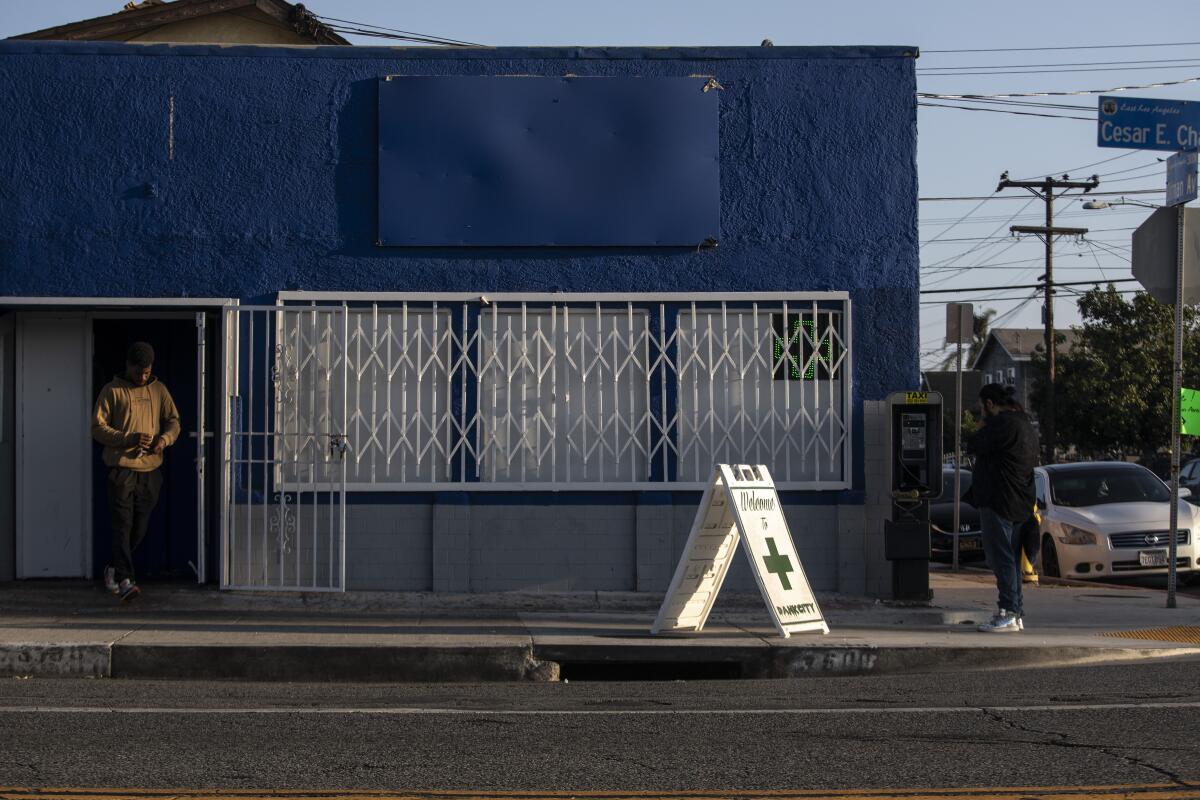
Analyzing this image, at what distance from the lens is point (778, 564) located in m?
9.77

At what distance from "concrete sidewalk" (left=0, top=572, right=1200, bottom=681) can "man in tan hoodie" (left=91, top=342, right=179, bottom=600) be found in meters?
0.46

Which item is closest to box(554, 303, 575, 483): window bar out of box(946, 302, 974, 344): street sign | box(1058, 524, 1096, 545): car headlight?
box(1058, 524, 1096, 545): car headlight

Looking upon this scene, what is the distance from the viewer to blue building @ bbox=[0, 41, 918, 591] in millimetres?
11359

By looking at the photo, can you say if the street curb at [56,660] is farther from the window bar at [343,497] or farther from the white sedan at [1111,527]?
the white sedan at [1111,527]

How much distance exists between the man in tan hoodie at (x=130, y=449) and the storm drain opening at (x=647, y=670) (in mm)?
3648

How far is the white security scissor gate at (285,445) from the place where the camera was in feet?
36.9

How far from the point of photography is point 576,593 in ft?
37.7

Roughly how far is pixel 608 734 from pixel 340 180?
626cm

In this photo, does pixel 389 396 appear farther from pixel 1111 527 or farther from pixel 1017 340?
pixel 1017 340

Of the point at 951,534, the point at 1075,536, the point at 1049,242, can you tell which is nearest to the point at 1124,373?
the point at 1049,242

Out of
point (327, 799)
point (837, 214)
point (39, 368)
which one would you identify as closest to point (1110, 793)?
point (327, 799)

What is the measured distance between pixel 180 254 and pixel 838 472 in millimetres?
5593

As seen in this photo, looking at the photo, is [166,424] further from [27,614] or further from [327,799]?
[327,799]

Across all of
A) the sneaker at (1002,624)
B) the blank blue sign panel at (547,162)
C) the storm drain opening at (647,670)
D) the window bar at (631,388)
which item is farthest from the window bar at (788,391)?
the storm drain opening at (647,670)
